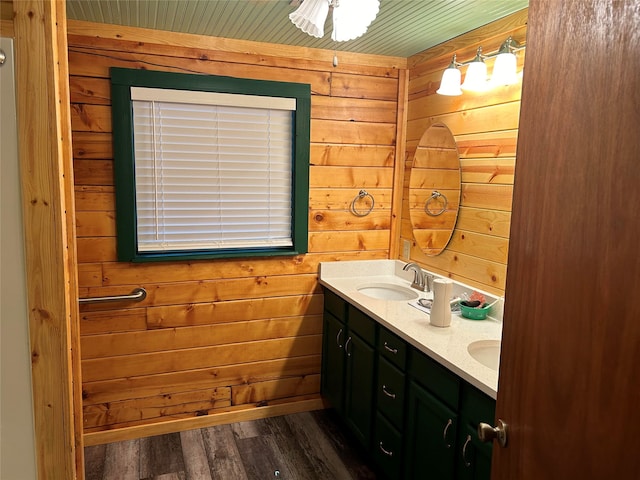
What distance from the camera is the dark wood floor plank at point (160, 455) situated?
8.15ft

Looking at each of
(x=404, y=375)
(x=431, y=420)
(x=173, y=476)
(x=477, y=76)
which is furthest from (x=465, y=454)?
(x=477, y=76)

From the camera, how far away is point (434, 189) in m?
2.76

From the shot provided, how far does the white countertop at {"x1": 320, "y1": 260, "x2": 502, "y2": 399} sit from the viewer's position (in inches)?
65.9

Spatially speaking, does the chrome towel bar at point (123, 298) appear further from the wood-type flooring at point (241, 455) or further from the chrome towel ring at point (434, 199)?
the chrome towel ring at point (434, 199)

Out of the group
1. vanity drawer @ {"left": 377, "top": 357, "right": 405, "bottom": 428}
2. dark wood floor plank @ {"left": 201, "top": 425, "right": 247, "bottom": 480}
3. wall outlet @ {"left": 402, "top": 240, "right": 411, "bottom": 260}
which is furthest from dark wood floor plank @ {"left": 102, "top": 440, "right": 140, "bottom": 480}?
wall outlet @ {"left": 402, "top": 240, "right": 411, "bottom": 260}

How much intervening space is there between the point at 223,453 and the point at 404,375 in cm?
121

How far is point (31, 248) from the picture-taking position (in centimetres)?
97

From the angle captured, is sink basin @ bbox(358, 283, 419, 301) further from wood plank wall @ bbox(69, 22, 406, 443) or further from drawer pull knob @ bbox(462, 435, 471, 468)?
drawer pull knob @ bbox(462, 435, 471, 468)

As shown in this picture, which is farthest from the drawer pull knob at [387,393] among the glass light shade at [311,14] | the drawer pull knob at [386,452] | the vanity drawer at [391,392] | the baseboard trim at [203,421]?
the glass light shade at [311,14]

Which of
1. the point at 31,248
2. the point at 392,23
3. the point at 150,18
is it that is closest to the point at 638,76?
the point at 31,248

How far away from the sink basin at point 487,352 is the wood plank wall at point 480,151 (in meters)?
0.35

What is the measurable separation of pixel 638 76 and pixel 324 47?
2.22m

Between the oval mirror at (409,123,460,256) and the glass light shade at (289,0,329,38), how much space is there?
3.80ft

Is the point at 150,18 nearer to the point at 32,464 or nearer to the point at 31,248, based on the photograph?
the point at 31,248
